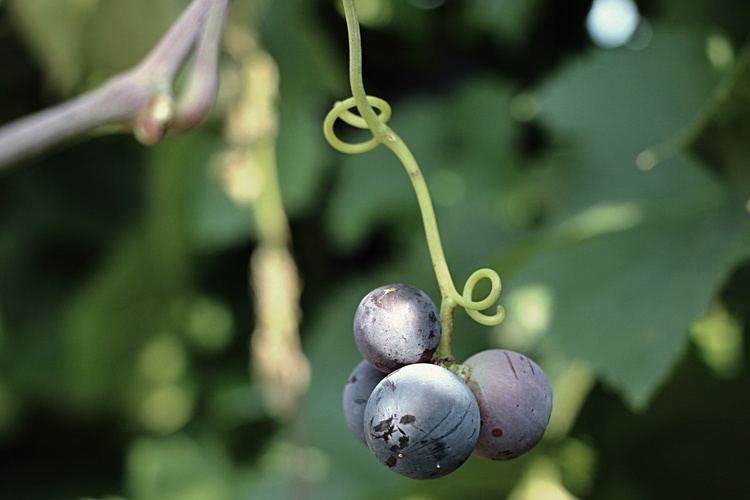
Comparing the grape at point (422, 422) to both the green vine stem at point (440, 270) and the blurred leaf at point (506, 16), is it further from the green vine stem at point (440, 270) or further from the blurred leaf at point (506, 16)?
the blurred leaf at point (506, 16)

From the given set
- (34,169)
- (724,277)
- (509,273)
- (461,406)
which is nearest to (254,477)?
(509,273)

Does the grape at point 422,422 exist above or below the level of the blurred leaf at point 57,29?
below

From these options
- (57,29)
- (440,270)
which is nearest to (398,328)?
(440,270)

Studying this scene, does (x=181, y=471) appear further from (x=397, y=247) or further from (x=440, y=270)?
(x=440, y=270)

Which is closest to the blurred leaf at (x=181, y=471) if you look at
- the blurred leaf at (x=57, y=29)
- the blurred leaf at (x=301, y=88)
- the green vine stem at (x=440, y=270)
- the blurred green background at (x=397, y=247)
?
the blurred green background at (x=397, y=247)

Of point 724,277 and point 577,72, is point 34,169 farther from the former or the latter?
point 724,277

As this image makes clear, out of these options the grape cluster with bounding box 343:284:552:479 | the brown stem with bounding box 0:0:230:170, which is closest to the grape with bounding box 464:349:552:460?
the grape cluster with bounding box 343:284:552:479
